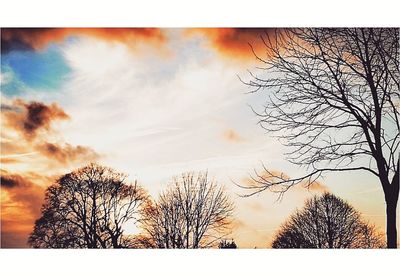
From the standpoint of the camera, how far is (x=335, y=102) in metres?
4.19

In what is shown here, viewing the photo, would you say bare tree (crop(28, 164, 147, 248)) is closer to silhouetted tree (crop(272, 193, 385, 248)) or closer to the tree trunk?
silhouetted tree (crop(272, 193, 385, 248))

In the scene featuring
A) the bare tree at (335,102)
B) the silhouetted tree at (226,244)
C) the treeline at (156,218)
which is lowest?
the silhouetted tree at (226,244)

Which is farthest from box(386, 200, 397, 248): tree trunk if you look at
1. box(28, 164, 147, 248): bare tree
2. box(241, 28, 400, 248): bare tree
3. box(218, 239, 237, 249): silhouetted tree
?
box(28, 164, 147, 248): bare tree

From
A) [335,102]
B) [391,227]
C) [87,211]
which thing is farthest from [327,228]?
[87,211]

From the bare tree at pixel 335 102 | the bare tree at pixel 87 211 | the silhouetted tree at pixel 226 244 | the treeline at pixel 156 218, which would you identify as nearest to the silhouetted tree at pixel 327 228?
the treeline at pixel 156 218

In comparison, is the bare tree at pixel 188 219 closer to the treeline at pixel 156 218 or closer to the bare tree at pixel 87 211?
the treeline at pixel 156 218

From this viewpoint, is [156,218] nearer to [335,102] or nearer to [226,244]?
[226,244]

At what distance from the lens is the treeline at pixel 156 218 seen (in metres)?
4.07

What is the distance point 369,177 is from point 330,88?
69 centimetres

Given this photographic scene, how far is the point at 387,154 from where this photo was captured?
412 centimetres

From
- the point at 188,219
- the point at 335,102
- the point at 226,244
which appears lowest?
the point at 226,244

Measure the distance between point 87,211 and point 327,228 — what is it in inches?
66.8

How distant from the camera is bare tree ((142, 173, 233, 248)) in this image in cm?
409
